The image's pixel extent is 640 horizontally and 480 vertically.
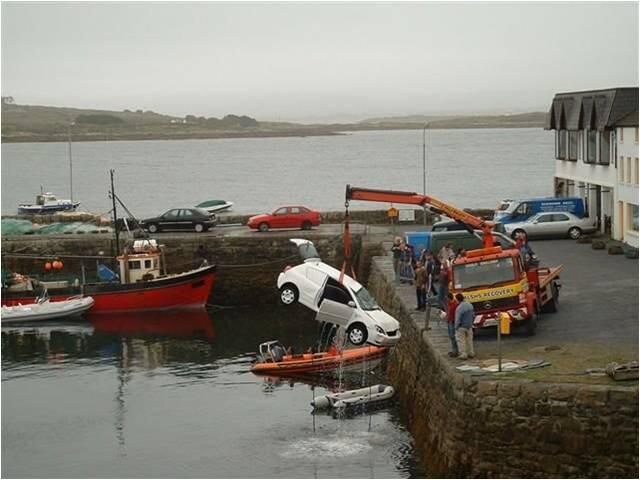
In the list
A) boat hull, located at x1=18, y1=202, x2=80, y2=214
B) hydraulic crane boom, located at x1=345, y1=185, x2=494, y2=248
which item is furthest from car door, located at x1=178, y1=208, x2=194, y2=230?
boat hull, located at x1=18, y1=202, x2=80, y2=214

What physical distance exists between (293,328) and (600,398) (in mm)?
21599

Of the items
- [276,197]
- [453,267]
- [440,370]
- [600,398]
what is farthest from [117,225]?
[276,197]

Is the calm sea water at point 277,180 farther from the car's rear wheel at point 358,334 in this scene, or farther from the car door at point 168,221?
the car's rear wheel at point 358,334

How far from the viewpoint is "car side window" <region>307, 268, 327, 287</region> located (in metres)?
35.1

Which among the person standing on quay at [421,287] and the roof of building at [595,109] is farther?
the roof of building at [595,109]

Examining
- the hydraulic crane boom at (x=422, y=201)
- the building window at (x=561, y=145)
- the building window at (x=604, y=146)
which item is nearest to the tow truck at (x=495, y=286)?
the hydraulic crane boom at (x=422, y=201)

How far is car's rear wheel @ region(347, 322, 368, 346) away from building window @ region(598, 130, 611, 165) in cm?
1593

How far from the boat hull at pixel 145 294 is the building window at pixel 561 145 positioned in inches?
618

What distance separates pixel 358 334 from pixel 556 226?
15474mm

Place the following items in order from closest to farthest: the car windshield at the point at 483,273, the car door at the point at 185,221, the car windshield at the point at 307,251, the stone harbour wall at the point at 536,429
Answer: the stone harbour wall at the point at 536,429 → the car windshield at the point at 483,273 → the car windshield at the point at 307,251 → the car door at the point at 185,221

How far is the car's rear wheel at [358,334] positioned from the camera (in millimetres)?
32688

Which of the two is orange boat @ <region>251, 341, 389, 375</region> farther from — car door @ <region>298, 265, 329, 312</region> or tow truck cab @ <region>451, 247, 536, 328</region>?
tow truck cab @ <region>451, 247, 536, 328</region>

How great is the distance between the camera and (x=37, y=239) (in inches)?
1994

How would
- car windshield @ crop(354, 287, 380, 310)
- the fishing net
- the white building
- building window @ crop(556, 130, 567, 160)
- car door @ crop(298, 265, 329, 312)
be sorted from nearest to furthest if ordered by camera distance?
car windshield @ crop(354, 287, 380, 310), car door @ crop(298, 265, 329, 312), the white building, building window @ crop(556, 130, 567, 160), the fishing net
